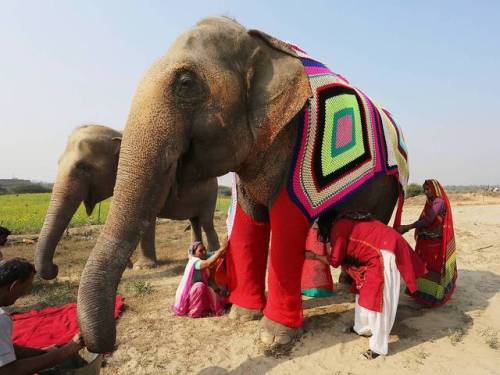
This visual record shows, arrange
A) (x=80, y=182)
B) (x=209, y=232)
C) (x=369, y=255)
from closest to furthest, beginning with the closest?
(x=369, y=255), (x=80, y=182), (x=209, y=232)

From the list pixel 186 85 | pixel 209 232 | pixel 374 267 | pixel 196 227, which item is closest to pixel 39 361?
pixel 186 85

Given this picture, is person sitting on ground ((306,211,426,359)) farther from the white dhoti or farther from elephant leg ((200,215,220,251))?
elephant leg ((200,215,220,251))

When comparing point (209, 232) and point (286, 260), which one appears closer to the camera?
point (286, 260)

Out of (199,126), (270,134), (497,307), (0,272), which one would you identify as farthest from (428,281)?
(0,272)

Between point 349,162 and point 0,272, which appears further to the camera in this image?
point 349,162

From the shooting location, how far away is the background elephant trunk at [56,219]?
4855 millimetres

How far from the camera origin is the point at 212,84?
9.39ft

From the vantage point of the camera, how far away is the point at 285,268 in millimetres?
3777

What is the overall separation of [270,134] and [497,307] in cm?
379

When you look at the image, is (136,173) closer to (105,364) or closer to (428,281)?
(105,364)

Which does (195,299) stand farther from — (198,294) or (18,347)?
(18,347)

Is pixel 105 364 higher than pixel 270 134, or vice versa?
pixel 270 134

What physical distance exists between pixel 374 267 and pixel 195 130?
208 cm

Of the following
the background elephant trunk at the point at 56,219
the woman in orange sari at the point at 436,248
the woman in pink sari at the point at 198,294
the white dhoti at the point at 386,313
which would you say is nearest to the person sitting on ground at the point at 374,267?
the white dhoti at the point at 386,313
